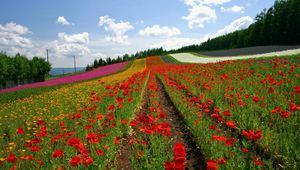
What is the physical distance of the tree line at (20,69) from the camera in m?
57.6

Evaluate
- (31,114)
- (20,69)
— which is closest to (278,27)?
(20,69)

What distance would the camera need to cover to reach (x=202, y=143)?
6078 millimetres

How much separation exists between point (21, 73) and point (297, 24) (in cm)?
6258

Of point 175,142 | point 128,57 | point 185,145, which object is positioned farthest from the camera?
point 128,57

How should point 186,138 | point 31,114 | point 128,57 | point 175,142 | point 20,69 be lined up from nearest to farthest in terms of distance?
point 175,142 < point 186,138 < point 31,114 < point 20,69 < point 128,57

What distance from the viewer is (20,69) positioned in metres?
66.6

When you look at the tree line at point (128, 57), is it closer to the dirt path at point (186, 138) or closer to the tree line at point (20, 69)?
the tree line at point (20, 69)

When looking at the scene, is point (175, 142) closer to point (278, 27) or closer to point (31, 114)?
point (31, 114)

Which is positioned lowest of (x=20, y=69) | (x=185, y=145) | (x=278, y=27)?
(x=185, y=145)

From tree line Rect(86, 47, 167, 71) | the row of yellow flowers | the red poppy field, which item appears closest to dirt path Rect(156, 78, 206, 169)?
the red poppy field

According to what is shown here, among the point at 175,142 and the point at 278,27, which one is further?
the point at 278,27

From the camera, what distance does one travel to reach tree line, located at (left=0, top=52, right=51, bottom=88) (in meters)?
57.6

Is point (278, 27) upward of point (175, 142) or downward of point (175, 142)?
upward

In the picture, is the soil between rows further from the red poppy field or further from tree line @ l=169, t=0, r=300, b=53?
tree line @ l=169, t=0, r=300, b=53
